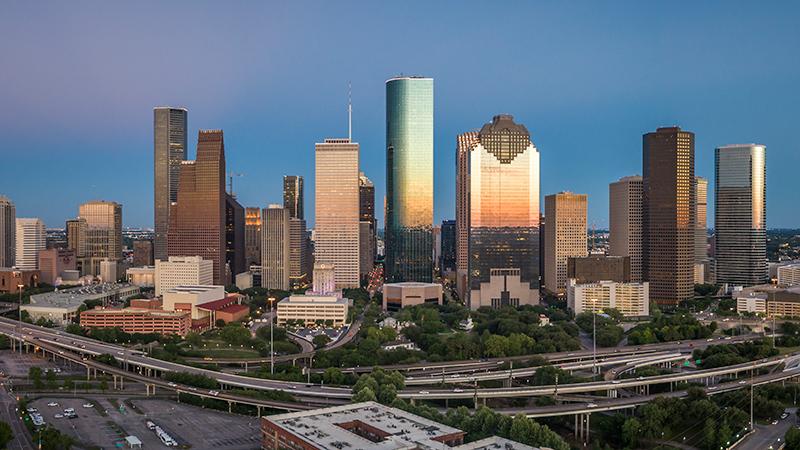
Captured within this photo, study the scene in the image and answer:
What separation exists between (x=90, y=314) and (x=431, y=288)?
47.1 meters

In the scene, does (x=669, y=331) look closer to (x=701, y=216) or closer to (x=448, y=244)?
(x=701, y=216)

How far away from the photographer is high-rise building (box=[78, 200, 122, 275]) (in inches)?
5861

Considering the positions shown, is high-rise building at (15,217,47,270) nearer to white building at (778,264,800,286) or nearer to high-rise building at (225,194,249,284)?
high-rise building at (225,194,249,284)

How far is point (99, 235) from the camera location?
155125mm

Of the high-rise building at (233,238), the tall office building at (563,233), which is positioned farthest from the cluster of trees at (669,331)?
the high-rise building at (233,238)

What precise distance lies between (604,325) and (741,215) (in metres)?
53.9

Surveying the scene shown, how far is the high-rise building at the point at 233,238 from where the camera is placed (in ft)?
449

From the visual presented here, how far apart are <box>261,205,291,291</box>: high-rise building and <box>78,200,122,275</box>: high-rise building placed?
119 feet

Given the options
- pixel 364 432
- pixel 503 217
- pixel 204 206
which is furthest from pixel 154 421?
pixel 204 206

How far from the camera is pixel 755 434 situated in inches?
1827

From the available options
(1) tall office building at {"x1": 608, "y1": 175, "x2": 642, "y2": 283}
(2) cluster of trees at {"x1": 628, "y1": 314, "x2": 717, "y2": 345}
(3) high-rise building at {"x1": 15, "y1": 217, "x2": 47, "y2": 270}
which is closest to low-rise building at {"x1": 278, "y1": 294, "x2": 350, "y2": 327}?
(2) cluster of trees at {"x1": 628, "y1": 314, "x2": 717, "y2": 345}

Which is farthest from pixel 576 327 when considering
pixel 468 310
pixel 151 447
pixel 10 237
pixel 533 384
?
pixel 10 237

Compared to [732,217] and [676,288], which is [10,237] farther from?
[732,217]

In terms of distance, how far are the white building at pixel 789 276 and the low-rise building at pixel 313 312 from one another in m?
69.6
